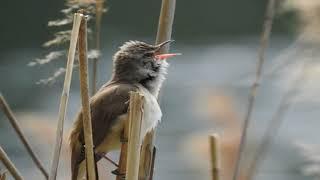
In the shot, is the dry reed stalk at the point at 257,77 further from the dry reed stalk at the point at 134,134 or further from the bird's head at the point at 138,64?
the dry reed stalk at the point at 134,134

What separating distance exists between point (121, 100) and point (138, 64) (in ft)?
0.79

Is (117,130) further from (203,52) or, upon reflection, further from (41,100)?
(203,52)

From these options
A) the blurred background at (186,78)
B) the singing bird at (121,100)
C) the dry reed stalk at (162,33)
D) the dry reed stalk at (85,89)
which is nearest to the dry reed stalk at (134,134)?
the dry reed stalk at (85,89)

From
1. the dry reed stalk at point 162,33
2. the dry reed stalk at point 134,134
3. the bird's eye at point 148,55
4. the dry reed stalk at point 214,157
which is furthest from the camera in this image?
the bird's eye at point 148,55

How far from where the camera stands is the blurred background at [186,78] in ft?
10.3

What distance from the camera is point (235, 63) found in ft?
18.2

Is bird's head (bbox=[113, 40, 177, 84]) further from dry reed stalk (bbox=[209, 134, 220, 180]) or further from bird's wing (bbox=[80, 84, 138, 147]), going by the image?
dry reed stalk (bbox=[209, 134, 220, 180])

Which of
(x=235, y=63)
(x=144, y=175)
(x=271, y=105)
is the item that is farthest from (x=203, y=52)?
(x=144, y=175)

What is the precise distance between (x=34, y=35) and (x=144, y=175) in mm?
4508

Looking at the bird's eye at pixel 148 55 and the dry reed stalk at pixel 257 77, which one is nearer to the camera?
the dry reed stalk at pixel 257 77

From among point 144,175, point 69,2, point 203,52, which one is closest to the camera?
point 144,175

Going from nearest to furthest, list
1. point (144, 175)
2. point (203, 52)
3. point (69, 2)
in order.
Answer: point (144, 175), point (69, 2), point (203, 52)

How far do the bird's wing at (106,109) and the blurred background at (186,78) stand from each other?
0.49m

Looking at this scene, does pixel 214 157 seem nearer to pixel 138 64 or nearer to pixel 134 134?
pixel 134 134
